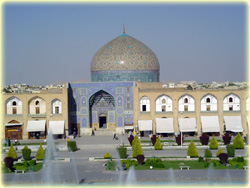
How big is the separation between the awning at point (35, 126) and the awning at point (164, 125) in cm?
786

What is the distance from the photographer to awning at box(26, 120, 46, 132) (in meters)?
42.5

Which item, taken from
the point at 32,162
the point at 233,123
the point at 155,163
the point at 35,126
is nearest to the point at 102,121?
the point at 35,126

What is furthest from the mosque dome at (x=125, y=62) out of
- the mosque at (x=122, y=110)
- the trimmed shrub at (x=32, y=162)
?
the trimmed shrub at (x=32, y=162)

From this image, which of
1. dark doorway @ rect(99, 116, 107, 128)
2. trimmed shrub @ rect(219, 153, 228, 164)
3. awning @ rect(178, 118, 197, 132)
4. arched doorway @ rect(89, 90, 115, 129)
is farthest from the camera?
dark doorway @ rect(99, 116, 107, 128)

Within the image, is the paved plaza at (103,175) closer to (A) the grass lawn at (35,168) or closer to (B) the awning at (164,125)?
(A) the grass lawn at (35,168)

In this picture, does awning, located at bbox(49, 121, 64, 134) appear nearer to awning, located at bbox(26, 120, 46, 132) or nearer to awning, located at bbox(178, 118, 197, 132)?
awning, located at bbox(26, 120, 46, 132)

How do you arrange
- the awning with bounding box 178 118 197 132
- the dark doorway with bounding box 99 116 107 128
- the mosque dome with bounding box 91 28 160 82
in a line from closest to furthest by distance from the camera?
the awning with bounding box 178 118 197 132
the dark doorway with bounding box 99 116 107 128
the mosque dome with bounding box 91 28 160 82

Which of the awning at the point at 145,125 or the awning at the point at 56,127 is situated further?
the awning at the point at 145,125

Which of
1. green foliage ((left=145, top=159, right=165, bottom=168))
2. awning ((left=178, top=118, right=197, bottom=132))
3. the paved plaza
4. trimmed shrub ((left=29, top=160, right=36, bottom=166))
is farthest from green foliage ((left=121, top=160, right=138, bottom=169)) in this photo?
awning ((left=178, top=118, right=197, bottom=132))

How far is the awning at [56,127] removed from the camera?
42344mm

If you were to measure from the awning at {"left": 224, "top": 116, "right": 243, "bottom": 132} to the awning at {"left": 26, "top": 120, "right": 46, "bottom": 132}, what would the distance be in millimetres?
12572

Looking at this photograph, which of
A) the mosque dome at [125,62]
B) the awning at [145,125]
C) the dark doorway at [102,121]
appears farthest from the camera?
the mosque dome at [125,62]

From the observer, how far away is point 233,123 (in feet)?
140

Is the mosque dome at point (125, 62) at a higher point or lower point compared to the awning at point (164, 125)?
higher
